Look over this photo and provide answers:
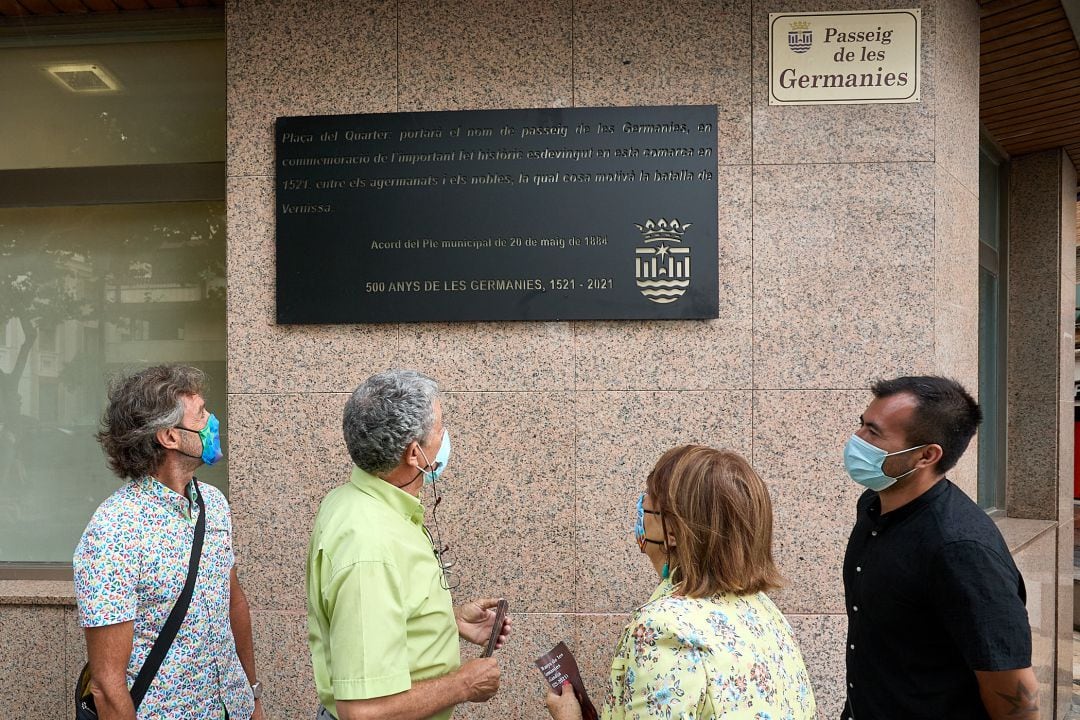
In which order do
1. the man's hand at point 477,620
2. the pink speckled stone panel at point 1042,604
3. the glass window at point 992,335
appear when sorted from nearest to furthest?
1. the man's hand at point 477,620
2. the pink speckled stone panel at point 1042,604
3. the glass window at point 992,335

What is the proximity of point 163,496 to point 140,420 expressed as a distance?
24 centimetres

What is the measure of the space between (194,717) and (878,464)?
2.18m

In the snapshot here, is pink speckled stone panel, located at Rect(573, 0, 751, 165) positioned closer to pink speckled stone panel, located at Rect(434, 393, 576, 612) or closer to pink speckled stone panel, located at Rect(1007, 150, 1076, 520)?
pink speckled stone panel, located at Rect(434, 393, 576, 612)

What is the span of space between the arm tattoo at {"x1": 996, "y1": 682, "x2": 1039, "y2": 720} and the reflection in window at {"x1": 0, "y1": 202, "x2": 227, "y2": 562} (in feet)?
11.7

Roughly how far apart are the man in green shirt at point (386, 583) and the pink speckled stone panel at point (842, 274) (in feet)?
6.18

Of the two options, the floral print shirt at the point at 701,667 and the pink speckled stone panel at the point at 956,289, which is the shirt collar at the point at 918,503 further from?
the pink speckled stone panel at the point at 956,289

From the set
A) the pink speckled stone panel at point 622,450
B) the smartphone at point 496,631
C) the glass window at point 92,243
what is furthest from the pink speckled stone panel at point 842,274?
the glass window at point 92,243

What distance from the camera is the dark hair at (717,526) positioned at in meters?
1.77

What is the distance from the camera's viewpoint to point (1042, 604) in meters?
5.21

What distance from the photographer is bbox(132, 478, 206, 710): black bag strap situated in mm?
2266

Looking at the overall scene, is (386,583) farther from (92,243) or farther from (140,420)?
(92,243)

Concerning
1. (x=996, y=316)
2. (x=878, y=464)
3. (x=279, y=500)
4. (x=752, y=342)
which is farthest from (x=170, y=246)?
Result: (x=996, y=316)

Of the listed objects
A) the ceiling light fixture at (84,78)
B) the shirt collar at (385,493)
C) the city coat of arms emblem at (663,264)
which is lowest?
the shirt collar at (385,493)

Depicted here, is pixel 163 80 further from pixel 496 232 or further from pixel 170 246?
pixel 496 232
